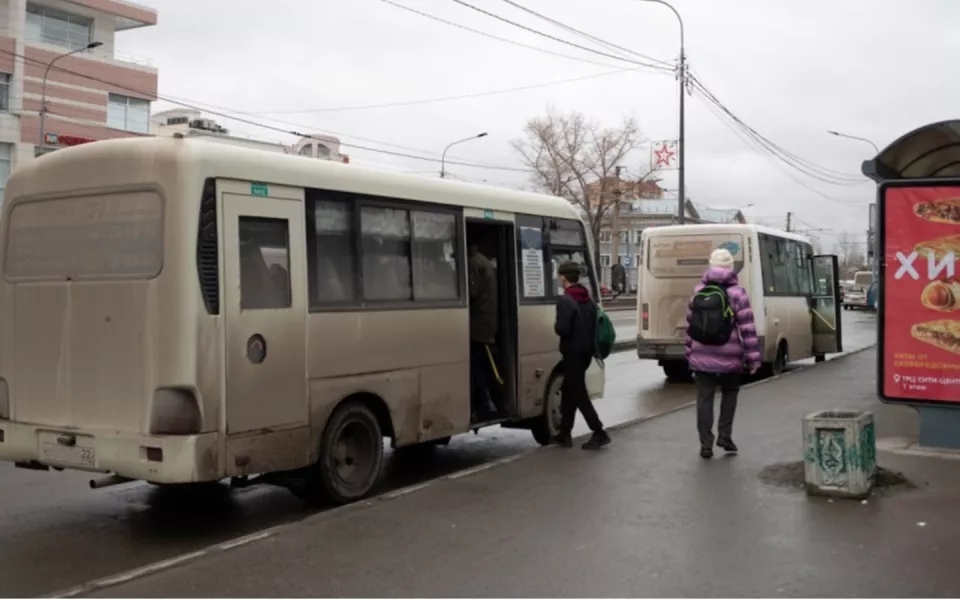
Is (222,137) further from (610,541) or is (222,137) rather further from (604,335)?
(610,541)

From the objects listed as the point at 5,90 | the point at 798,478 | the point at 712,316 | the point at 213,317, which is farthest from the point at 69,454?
the point at 5,90

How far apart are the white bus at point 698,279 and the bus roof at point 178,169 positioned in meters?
9.66

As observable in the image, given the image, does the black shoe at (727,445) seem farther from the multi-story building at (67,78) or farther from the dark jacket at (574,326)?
the multi-story building at (67,78)

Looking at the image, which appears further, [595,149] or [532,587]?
[595,149]

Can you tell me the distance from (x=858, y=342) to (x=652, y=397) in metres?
16.4

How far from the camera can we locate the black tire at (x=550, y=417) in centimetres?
958

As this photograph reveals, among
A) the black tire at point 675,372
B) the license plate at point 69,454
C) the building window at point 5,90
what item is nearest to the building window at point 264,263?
the license plate at point 69,454

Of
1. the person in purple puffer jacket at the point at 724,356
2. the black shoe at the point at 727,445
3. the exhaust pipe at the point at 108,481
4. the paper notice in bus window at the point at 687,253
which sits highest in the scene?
the paper notice in bus window at the point at 687,253

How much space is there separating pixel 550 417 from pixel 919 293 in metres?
3.82

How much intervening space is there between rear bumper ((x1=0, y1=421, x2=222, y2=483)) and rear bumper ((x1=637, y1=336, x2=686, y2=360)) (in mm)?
11780

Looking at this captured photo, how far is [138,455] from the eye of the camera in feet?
19.1

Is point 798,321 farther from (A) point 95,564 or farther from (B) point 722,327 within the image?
(A) point 95,564

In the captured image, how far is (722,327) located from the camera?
306 inches

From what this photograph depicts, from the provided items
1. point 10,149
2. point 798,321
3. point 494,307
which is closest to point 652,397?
point 798,321
